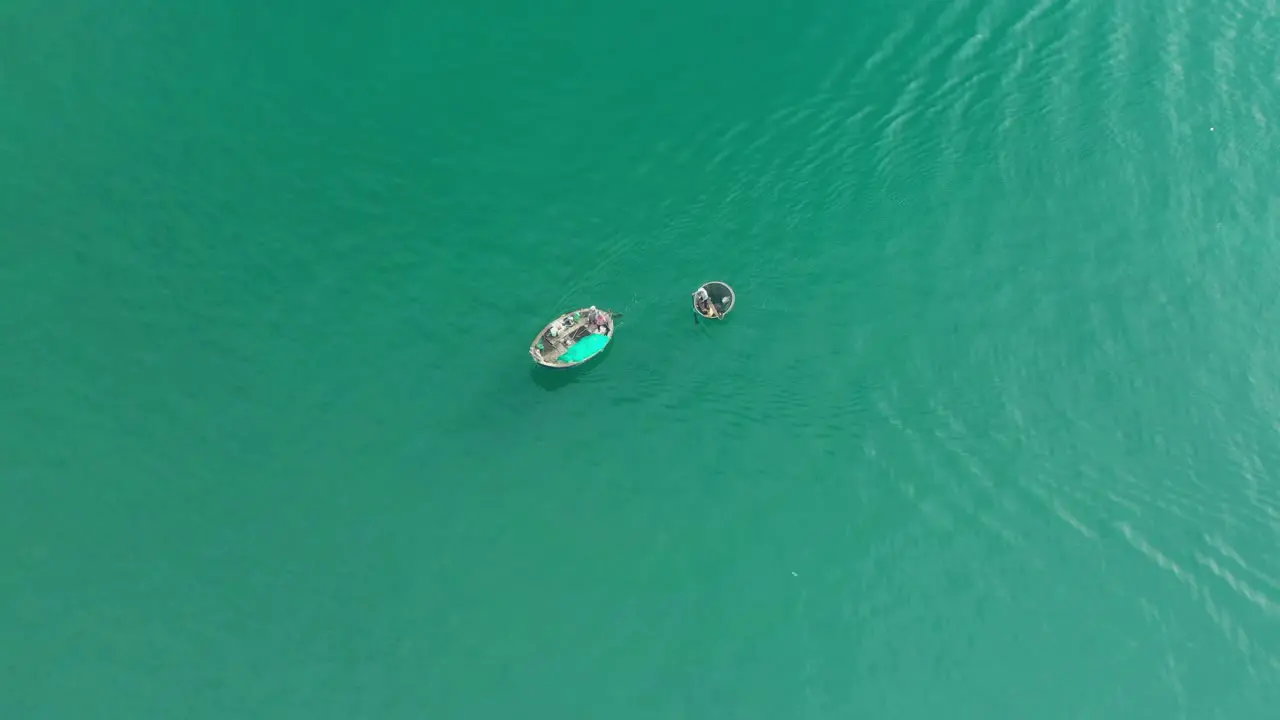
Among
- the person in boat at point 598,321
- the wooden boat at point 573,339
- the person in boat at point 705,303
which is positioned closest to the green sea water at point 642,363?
the person in boat at point 705,303

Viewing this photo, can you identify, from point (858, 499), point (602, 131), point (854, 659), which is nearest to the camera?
point (854, 659)

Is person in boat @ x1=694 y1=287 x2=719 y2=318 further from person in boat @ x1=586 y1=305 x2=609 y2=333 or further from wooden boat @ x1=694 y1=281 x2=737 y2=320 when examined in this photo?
person in boat @ x1=586 y1=305 x2=609 y2=333

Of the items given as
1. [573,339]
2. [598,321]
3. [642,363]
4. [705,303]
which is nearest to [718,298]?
[705,303]

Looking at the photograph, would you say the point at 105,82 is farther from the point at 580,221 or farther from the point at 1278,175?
the point at 1278,175

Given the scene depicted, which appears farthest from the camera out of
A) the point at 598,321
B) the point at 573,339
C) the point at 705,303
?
the point at 705,303

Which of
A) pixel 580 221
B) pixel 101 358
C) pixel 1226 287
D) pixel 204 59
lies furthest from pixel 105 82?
pixel 1226 287

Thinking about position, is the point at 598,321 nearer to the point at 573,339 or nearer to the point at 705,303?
the point at 573,339
